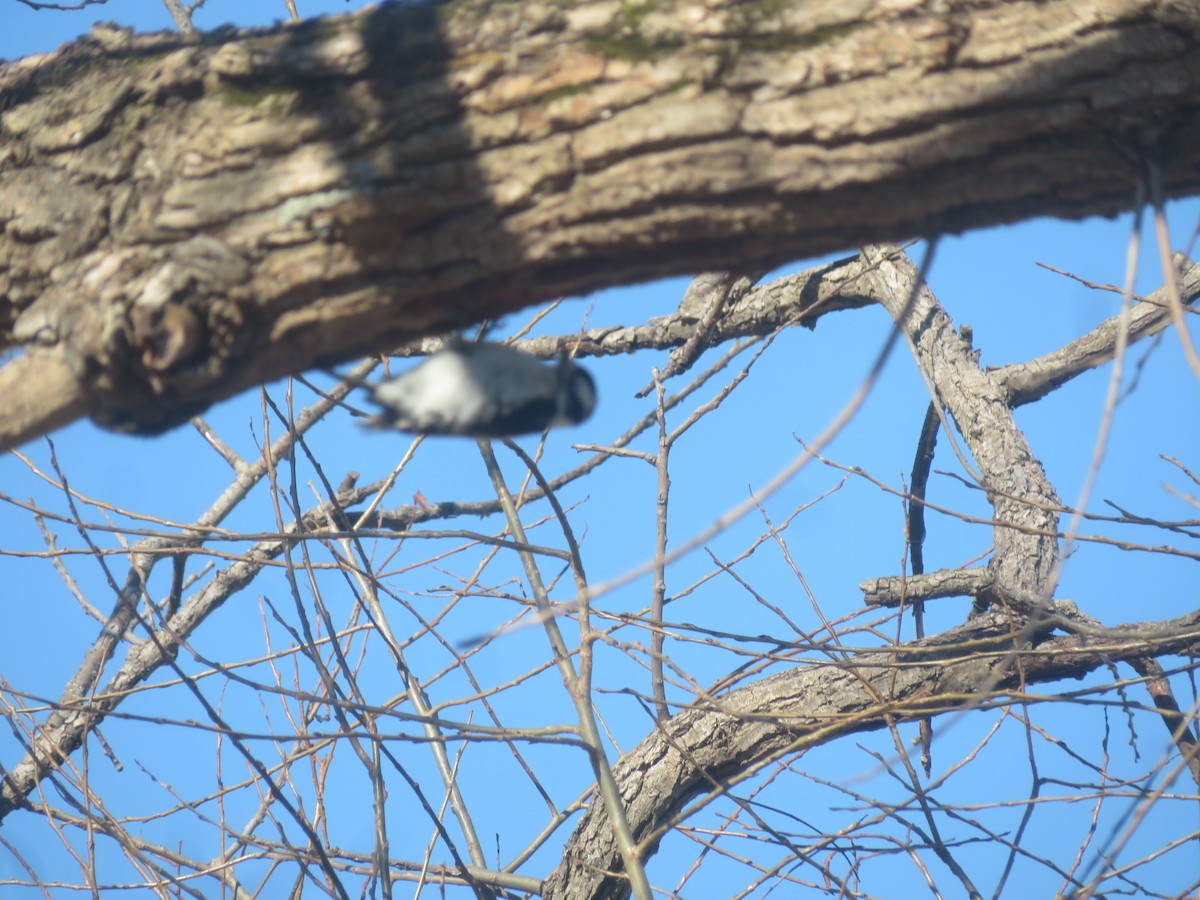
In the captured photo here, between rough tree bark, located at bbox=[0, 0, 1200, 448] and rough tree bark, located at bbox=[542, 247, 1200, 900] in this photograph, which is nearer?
rough tree bark, located at bbox=[0, 0, 1200, 448]

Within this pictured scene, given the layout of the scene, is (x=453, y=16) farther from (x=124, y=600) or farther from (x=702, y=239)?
(x=124, y=600)

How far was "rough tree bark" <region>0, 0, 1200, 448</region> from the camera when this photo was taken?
4.51 ft

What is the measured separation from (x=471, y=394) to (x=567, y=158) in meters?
0.55

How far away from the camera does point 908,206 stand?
1.42 m

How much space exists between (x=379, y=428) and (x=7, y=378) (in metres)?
0.67

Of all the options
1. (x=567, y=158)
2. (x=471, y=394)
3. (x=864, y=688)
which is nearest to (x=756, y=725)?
(x=864, y=688)

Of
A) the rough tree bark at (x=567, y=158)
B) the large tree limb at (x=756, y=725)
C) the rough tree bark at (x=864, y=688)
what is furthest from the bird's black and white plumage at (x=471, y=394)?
the large tree limb at (x=756, y=725)

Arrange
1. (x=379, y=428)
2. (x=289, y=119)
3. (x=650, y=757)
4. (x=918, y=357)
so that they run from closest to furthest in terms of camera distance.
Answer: (x=289, y=119), (x=379, y=428), (x=650, y=757), (x=918, y=357)

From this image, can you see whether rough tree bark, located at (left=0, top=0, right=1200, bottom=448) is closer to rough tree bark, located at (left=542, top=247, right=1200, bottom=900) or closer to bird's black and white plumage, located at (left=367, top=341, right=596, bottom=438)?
bird's black and white plumage, located at (left=367, top=341, right=596, bottom=438)

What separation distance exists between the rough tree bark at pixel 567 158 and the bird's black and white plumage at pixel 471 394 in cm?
29

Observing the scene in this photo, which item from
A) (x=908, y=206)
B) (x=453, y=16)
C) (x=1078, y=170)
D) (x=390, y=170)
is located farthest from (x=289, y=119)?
(x=1078, y=170)

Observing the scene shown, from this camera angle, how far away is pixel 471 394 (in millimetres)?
1789

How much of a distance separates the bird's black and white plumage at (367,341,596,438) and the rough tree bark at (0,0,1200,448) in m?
0.29

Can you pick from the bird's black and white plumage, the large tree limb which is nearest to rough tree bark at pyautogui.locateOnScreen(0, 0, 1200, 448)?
the bird's black and white plumage
